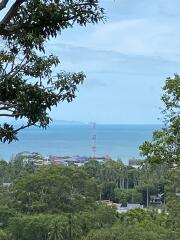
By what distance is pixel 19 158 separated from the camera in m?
37.2

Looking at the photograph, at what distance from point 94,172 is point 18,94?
109 ft

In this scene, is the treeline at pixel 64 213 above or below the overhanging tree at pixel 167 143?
below

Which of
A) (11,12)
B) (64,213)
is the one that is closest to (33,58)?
(11,12)

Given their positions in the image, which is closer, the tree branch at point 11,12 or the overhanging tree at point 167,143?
the tree branch at point 11,12

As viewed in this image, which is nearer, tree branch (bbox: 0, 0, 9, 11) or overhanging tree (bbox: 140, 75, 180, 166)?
tree branch (bbox: 0, 0, 9, 11)

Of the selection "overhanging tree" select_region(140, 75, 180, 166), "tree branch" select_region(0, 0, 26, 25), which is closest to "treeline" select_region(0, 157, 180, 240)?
"overhanging tree" select_region(140, 75, 180, 166)

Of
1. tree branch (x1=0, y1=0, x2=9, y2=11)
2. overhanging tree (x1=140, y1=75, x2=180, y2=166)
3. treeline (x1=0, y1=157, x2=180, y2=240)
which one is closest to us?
tree branch (x1=0, y1=0, x2=9, y2=11)

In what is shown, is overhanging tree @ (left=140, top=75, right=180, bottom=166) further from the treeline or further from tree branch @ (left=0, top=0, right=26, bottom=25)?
the treeline

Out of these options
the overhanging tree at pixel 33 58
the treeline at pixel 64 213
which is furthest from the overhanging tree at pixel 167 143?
the treeline at pixel 64 213

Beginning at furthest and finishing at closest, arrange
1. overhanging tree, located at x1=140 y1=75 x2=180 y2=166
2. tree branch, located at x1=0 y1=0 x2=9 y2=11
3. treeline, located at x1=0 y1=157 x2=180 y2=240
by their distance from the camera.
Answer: treeline, located at x1=0 y1=157 x2=180 y2=240, overhanging tree, located at x1=140 y1=75 x2=180 y2=166, tree branch, located at x1=0 y1=0 x2=9 y2=11

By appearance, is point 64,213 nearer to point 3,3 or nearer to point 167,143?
point 167,143

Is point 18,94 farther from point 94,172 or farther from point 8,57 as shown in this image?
point 94,172

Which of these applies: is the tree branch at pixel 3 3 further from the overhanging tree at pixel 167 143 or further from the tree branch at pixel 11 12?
the overhanging tree at pixel 167 143

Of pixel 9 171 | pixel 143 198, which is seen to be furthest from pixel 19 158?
pixel 143 198
